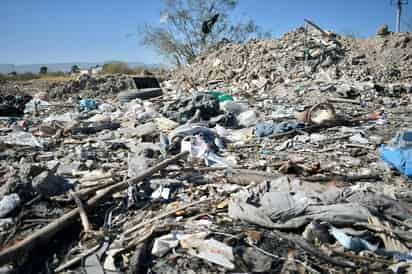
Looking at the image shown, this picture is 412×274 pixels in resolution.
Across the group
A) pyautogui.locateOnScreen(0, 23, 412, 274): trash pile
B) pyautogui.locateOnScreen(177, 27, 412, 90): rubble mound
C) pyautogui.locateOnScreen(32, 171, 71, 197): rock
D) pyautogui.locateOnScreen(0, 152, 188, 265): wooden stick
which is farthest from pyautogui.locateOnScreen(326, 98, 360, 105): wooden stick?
pyautogui.locateOnScreen(32, 171, 71, 197): rock

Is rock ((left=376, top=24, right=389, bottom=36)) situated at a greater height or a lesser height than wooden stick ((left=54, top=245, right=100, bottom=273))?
greater

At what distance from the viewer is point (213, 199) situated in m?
2.89

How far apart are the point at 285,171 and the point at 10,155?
4014mm

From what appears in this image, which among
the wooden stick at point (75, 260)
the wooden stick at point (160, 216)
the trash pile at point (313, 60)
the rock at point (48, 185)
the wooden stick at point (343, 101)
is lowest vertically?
the wooden stick at point (75, 260)

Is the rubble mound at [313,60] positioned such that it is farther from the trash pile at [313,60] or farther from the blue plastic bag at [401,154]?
the blue plastic bag at [401,154]

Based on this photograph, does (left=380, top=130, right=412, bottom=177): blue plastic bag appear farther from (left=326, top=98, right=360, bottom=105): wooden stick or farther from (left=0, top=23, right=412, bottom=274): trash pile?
(left=326, top=98, right=360, bottom=105): wooden stick

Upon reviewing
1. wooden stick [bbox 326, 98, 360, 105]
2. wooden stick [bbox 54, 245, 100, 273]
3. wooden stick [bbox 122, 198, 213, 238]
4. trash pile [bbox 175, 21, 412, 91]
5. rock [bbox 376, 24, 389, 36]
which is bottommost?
wooden stick [bbox 54, 245, 100, 273]

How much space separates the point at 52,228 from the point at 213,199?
1.39 m

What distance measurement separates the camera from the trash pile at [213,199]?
2.11m

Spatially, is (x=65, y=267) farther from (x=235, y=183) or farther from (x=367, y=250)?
(x=367, y=250)

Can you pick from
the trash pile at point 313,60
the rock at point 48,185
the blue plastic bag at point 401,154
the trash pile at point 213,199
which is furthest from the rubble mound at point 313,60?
the rock at point 48,185

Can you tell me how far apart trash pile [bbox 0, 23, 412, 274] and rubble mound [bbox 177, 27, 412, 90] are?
558cm

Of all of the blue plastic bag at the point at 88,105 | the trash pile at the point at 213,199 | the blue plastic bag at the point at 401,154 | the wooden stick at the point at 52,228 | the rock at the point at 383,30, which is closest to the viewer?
the wooden stick at the point at 52,228

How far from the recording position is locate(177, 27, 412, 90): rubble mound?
36.2ft
